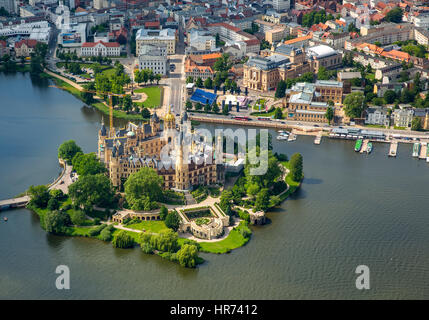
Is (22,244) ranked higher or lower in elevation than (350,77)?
lower

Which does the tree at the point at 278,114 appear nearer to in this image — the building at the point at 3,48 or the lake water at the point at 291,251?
the lake water at the point at 291,251

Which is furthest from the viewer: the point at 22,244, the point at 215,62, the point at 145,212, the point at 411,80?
the point at 215,62

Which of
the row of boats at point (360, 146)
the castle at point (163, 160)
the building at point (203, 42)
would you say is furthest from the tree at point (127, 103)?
the row of boats at point (360, 146)

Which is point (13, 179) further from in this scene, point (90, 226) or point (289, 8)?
point (289, 8)

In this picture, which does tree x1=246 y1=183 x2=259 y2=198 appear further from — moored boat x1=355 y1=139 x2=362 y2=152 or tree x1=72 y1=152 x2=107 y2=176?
moored boat x1=355 y1=139 x2=362 y2=152

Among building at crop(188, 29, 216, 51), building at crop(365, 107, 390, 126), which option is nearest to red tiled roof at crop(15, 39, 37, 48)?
building at crop(188, 29, 216, 51)

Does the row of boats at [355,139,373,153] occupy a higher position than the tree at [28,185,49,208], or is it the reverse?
the row of boats at [355,139,373,153]

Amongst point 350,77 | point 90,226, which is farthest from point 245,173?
point 350,77
